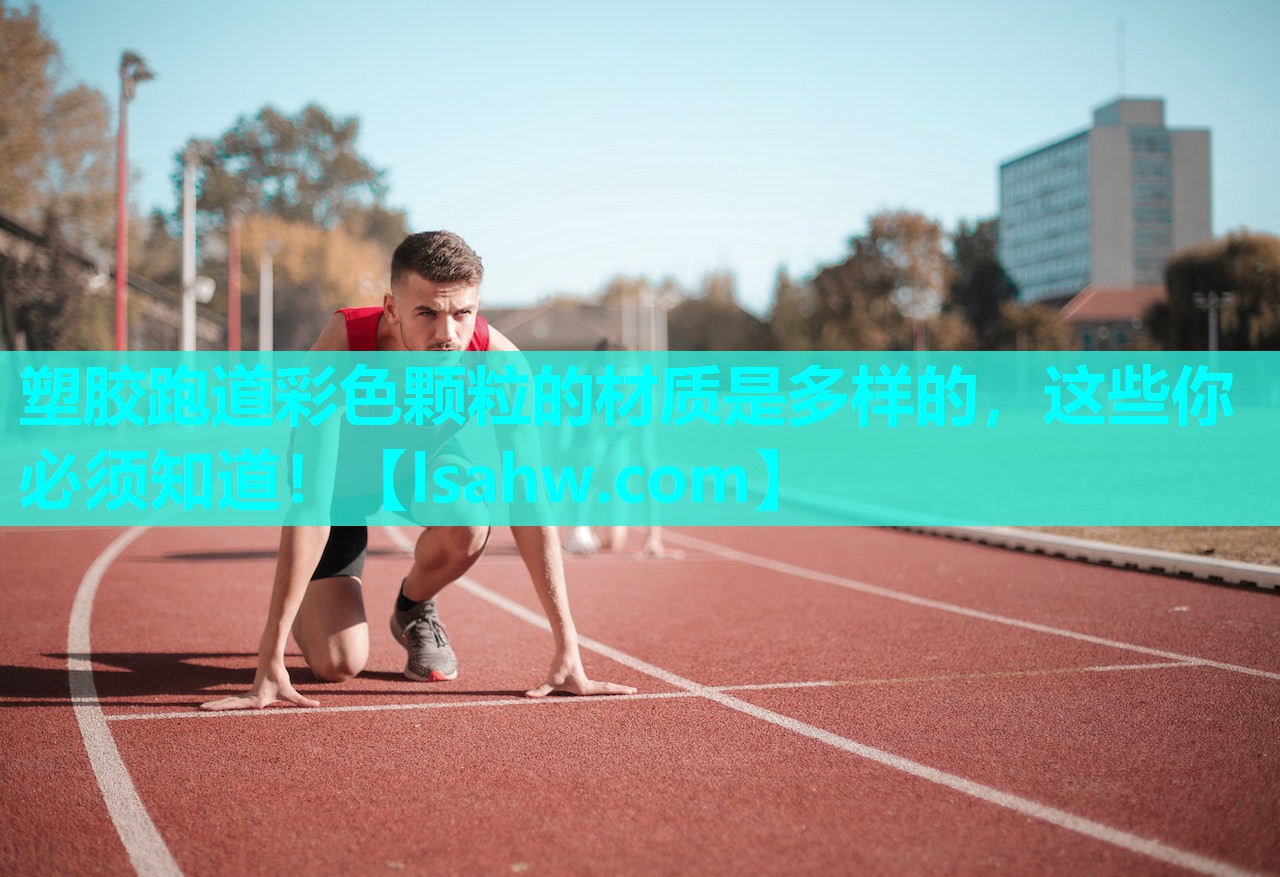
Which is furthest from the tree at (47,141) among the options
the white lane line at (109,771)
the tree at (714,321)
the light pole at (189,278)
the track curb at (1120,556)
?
the tree at (714,321)

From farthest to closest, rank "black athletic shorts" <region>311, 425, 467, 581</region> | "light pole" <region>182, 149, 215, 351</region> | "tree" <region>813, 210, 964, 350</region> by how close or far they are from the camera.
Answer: "tree" <region>813, 210, 964, 350</region>
"light pole" <region>182, 149, 215, 351</region>
"black athletic shorts" <region>311, 425, 467, 581</region>

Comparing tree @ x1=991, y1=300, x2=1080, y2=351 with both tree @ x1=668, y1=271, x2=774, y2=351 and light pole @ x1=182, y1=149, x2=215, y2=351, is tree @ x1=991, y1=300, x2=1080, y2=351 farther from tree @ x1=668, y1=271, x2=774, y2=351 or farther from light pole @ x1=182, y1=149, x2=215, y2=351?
light pole @ x1=182, y1=149, x2=215, y2=351

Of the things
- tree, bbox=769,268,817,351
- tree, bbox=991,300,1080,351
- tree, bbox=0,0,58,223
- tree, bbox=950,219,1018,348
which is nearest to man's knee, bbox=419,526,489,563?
tree, bbox=0,0,58,223

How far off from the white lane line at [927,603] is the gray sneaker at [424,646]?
369cm

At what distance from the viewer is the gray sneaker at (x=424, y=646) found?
6008 mm

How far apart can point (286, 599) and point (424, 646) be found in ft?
3.93

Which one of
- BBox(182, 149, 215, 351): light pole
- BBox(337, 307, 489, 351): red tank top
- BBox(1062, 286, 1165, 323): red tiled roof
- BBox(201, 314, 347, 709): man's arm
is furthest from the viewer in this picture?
BBox(1062, 286, 1165, 323): red tiled roof

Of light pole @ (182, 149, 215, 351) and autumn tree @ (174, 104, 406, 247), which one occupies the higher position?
autumn tree @ (174, 104, 406, 247)

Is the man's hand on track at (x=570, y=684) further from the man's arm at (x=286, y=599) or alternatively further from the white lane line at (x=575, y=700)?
the man's arm at (x=286, y=599)

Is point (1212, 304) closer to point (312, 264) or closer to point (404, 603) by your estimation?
point (312, 264)

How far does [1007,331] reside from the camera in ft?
283

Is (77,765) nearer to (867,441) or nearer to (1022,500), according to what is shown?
(1022,500)

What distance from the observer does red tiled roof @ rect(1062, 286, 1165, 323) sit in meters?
104

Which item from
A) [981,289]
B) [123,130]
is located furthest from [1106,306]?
[123,130]
